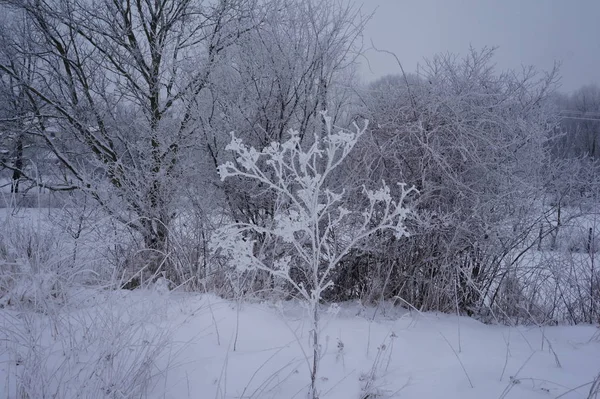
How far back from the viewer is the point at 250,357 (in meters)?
2.50

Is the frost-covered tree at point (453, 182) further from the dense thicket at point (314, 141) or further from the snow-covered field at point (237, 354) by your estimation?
the snow-covered field at point (237, 354)

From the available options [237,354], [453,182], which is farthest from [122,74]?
[237,354]

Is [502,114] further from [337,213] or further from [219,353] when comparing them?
[219,353]

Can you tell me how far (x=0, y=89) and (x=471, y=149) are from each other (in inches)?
347

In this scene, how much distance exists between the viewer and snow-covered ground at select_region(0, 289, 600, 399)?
2088 mm

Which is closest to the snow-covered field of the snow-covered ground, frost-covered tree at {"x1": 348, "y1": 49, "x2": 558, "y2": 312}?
the snow-covered ground

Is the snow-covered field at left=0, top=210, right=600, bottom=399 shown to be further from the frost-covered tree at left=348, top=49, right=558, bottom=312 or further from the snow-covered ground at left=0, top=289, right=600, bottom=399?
the frost-covered tree at left=348, top=49, right=558, bottom=312

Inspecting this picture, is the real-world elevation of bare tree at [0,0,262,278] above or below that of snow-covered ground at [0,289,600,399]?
above

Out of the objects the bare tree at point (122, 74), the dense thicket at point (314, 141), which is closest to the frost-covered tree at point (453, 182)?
the dense thicket at point (314, 141)

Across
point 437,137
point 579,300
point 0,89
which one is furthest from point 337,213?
point 0,89

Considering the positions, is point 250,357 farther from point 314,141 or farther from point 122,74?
point 122,74

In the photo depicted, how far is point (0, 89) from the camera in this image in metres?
7.68

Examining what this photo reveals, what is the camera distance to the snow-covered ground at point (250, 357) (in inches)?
82.2

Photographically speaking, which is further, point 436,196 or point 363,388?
point 436,196
